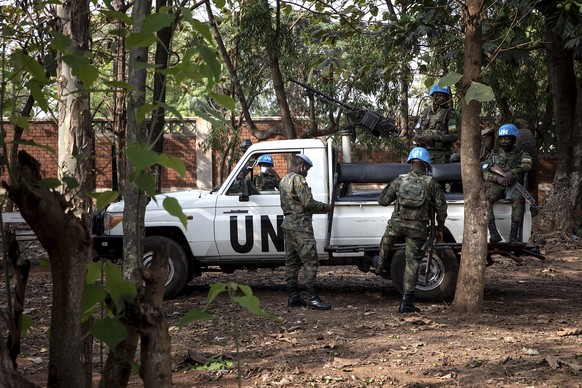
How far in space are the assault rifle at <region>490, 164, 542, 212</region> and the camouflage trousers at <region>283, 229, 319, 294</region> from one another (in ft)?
7.73

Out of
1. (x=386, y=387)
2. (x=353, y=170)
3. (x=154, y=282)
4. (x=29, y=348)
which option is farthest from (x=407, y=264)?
(x=154, y=282)

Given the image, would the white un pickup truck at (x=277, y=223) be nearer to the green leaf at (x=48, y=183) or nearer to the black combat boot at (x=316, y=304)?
the black combat boot at (x=316, y=304)

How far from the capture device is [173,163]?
193cm

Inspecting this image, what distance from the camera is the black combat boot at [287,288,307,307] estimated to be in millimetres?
8734

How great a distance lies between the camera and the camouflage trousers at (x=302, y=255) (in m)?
8.42

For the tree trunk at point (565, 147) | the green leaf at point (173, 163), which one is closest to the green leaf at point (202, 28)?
the green leaf at point (173, 163)

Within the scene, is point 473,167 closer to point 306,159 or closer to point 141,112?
point 306,159

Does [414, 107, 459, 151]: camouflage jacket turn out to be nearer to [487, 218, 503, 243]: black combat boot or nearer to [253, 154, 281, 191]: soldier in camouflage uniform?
[487, 218, 503, 243]: black combat boot

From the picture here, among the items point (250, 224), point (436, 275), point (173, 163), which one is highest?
point (173, 163)

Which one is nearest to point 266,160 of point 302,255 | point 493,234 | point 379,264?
point 302,255

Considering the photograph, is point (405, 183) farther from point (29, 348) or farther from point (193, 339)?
point (29, 348)

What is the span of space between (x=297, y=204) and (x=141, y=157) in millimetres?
6663

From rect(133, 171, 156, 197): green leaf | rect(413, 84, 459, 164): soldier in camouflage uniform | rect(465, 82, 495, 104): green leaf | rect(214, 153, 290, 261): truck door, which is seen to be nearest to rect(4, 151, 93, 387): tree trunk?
rect(133, 171, 156, 197): green leaf

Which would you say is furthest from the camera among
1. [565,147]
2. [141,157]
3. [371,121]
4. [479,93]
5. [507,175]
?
[565,147]
